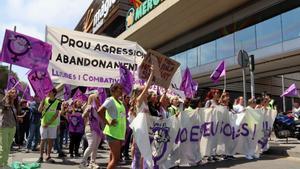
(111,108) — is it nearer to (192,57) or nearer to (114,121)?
(114,121)

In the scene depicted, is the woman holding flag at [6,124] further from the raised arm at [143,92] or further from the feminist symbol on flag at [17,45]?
the raised arm at [143,92]

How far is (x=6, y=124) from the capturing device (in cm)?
743

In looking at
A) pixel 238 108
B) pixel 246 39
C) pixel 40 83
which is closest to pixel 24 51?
pixel 40 83

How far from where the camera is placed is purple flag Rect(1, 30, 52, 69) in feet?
28.5

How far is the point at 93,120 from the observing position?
8.65 metres

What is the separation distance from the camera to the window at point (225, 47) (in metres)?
22.0

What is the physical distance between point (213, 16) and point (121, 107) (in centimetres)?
1757

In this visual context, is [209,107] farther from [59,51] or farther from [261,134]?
[59,51]

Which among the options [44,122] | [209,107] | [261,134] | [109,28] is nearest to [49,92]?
[44,122]

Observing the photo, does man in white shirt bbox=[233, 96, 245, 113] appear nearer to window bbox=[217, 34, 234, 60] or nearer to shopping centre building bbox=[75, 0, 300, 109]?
shopping centre building bbox=[75, 0, 300, 109]

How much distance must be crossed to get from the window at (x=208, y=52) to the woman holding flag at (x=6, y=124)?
17.2m

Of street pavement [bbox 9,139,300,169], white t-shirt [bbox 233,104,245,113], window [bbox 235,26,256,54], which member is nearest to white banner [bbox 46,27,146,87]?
street pavement [bbox 9,139,300,169]

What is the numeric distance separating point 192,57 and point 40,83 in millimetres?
17404

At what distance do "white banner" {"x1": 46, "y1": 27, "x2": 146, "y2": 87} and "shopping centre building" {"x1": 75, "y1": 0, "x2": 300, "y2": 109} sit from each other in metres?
10.3
